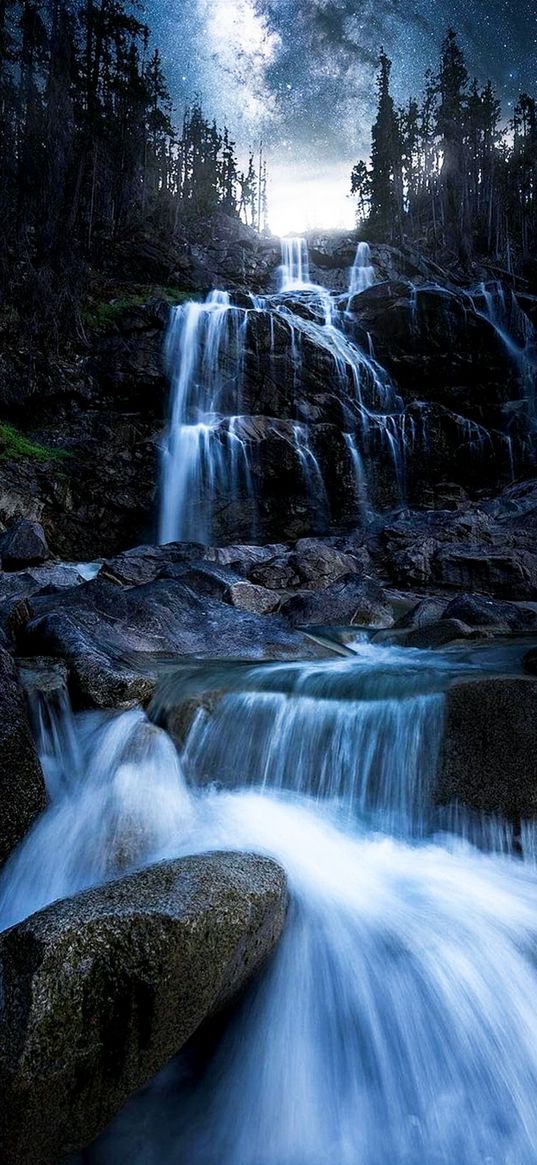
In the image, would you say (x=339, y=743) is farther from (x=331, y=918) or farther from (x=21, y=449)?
(x=21, y=449)

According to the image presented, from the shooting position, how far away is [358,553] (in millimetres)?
16297

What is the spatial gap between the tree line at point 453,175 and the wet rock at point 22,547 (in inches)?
1393

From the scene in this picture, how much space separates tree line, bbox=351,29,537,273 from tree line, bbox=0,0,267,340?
52.5 ft

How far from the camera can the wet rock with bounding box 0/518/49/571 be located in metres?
15.1

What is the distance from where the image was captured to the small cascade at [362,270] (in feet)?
116

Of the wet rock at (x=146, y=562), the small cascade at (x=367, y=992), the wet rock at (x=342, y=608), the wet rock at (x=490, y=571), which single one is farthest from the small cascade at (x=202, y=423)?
the small cascade at (x=367, y=992)

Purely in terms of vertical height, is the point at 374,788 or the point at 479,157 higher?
the point at 479,157

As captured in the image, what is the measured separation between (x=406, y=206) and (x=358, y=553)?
39.1m

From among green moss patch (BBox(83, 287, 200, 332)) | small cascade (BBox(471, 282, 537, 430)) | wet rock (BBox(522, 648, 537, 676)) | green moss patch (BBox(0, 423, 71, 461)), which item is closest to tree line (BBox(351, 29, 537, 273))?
small cascade (BBox(471, 282, 537, 430))

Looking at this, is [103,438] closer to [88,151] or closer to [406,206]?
[88,151]

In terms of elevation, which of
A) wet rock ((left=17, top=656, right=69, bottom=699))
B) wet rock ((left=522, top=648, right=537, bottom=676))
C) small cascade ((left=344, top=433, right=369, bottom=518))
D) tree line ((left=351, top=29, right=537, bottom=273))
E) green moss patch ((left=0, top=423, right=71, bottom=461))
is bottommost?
wet rock ((left=522, top=648, right=537, bottom=676))

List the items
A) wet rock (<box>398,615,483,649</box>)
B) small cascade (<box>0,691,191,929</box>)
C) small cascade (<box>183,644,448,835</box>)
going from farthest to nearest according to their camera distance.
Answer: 1. wet rock (<box>398,615,483,649</box>)
2. small cascade (<box>183,644,448,835</box>)
3. small cascade (<box>0,691,191,929</box>)

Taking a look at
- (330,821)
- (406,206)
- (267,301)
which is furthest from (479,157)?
(330,821)

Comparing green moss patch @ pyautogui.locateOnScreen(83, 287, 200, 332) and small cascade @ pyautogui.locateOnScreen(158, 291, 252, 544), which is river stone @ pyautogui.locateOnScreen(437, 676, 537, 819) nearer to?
small cascade @ pyautogui.locateOnScreen(158, 291, 252, 544)
